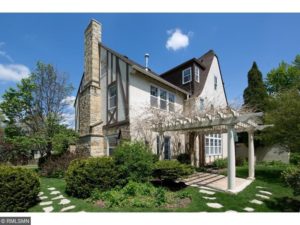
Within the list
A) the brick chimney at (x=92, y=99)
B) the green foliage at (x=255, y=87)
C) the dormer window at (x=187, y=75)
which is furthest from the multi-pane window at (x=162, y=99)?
the green foliage at (x=255, y=87)

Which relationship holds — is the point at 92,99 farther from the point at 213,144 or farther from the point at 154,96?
the point at 213,144

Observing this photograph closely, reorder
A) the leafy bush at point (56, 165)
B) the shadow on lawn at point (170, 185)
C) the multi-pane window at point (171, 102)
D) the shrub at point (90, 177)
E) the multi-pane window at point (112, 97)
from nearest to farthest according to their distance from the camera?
1. the shrub at point (90, 177)
2. the shadow on lawn at point (170, 185)
3. the leafy bush at point (56, 165)
4. the multi-pane window at point (112, 97)
5. the multi-pane window at point (171, 102)

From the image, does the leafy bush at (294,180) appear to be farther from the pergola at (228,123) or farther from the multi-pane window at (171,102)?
the multi-pane window at (171,102)

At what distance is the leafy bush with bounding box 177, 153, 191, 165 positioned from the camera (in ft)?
44.9

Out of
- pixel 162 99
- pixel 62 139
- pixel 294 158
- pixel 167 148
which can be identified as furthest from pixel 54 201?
pixel 294 158

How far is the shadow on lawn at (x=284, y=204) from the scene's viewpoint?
234 inches

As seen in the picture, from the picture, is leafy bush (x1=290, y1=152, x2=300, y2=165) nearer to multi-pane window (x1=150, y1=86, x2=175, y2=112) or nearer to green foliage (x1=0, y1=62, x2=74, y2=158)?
multi-pane window (x1=150, y1=86, x2=175, y2=112)

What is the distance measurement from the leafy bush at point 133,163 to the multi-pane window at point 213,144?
1055 centimetres

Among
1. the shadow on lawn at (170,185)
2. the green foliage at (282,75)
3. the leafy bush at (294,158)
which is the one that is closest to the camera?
the shadow on lawn at (170,185)

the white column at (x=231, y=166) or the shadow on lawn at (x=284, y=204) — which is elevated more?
the white column at (x=231, y=166)

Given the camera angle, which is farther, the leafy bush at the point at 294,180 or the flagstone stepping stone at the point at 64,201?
the flagstone stepping stone at the point at 64,201

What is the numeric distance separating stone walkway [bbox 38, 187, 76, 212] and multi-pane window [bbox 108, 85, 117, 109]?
21.4ft

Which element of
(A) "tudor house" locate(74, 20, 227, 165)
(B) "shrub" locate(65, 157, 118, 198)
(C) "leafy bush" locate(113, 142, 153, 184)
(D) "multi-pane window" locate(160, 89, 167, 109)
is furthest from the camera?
(D) "multi-pane window" locate(160, 89, 167, 109)

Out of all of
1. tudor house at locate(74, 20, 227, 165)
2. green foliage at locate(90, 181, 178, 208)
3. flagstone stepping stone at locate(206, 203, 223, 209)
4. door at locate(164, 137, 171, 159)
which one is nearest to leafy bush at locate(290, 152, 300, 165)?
tudor house at locate(74, 20, 227, 165)
